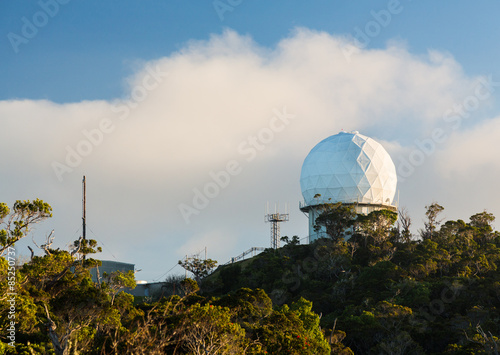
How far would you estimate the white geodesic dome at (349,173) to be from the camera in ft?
213

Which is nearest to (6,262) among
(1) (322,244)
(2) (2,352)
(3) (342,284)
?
(2) (2,352)

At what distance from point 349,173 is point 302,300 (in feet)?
106

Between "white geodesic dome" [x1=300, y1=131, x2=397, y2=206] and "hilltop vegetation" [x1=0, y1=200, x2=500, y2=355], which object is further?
"white geodesic dome" [x1=300, y1=131, x2=397, y2=206]

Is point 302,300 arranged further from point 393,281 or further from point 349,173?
point 349,173

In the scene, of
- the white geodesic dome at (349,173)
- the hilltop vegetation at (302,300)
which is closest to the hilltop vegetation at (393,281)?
the hilltop vegetation at (302,300)

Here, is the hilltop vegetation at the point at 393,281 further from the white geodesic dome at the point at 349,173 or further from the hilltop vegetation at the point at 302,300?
the white geodesic dome at the point at 349,173

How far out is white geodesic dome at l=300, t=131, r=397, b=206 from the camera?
65.0 metres

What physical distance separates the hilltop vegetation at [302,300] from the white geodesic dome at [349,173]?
362cm

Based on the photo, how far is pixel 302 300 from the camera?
114 ft

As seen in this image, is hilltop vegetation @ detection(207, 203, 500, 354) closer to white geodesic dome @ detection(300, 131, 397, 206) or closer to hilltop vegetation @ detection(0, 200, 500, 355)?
hilltop vegetation @ detection(0, 200, 500, 355)

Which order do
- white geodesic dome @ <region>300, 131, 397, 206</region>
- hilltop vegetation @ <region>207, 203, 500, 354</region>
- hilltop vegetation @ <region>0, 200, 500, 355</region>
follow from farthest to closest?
white geodesic dome @ <region>300, 131, 397, 206</region>, hilltop vegetation @ <region>207, 203, 500, 354</region>, hilltop vegetation @ <region>0, 200, 500, 355</region>

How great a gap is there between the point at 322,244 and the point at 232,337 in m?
37.7

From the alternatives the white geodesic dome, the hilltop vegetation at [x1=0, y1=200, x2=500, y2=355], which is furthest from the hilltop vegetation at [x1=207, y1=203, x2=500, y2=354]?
the white geodesic dome

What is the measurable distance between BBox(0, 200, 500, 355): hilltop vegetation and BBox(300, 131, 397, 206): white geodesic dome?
3.62m
